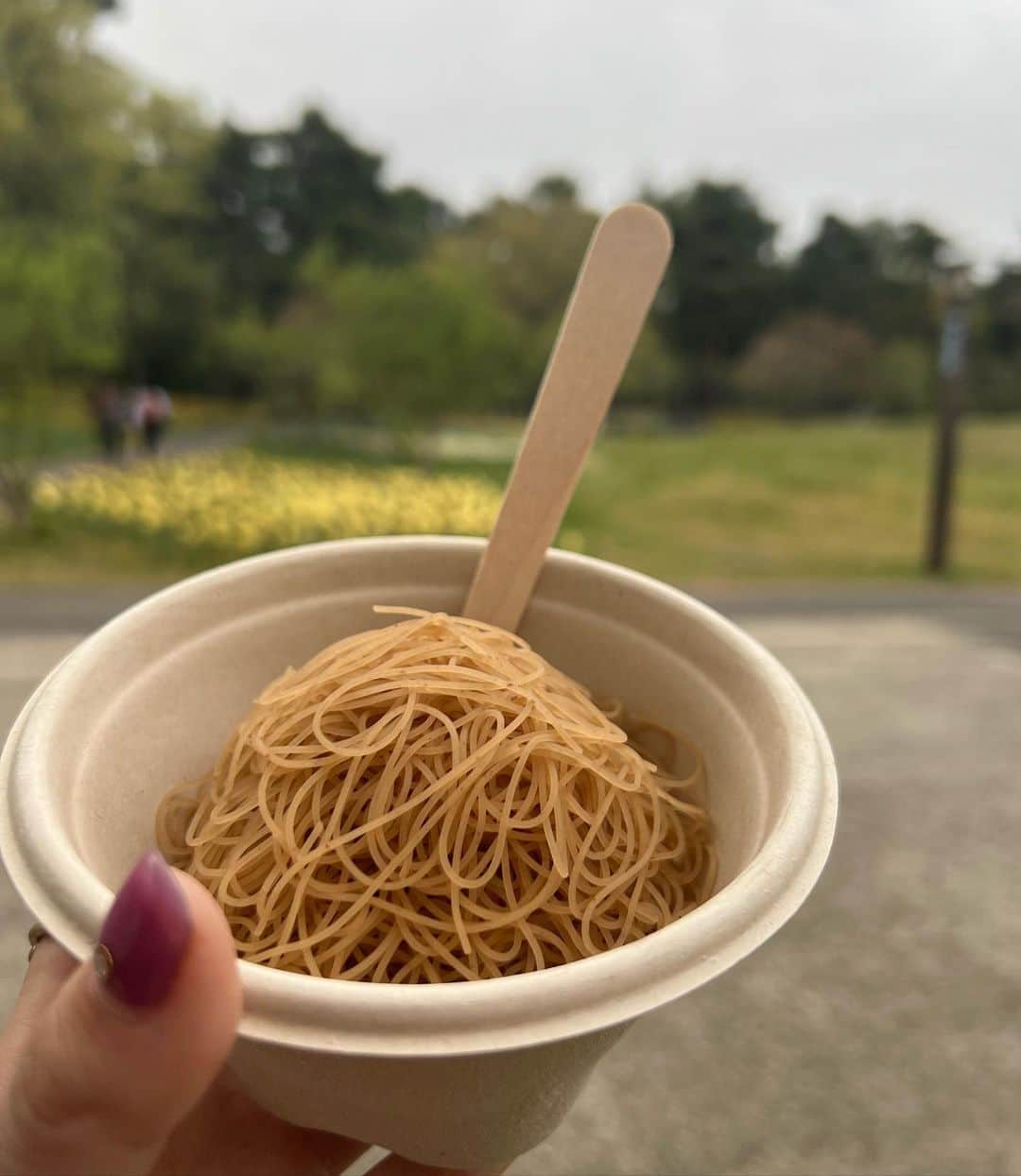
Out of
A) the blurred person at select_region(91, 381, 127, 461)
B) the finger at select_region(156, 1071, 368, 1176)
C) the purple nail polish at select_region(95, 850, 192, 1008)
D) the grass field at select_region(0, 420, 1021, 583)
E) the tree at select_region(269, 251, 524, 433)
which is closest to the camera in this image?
the purple nail polish at select_region(95, 850, 192, 1008)

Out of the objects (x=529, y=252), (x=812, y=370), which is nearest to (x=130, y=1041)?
(x=529, y=252)

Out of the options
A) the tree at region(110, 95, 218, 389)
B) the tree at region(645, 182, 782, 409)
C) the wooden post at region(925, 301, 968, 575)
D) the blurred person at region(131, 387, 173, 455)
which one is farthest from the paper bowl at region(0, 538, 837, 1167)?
the tree at region(645, 182, 782, 409)

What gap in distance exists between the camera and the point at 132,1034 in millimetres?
601

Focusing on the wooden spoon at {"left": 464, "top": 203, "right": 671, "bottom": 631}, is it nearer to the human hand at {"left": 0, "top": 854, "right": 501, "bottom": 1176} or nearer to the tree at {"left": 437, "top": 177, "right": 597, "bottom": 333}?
the human hand at {"left": 0, "top": 854, "right": 501, "bottom": 1176}

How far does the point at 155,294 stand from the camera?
A: 74.6 ft

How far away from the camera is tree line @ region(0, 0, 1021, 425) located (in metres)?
13.6

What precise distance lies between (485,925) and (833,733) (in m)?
3.16

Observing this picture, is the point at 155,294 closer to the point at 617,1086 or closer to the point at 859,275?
the point at 859,275

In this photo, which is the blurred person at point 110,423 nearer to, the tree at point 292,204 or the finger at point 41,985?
the tree at point 292,204

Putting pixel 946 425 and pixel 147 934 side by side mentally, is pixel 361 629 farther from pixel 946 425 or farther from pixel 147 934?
pixel 946 425

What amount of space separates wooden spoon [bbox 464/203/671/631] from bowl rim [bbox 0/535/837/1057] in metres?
0.43

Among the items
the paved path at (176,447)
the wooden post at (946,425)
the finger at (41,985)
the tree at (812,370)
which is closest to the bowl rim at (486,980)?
the finger at (41,985)

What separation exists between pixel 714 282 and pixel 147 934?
29.8 metres

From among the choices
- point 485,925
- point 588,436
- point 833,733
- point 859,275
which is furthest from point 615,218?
point 859,275
